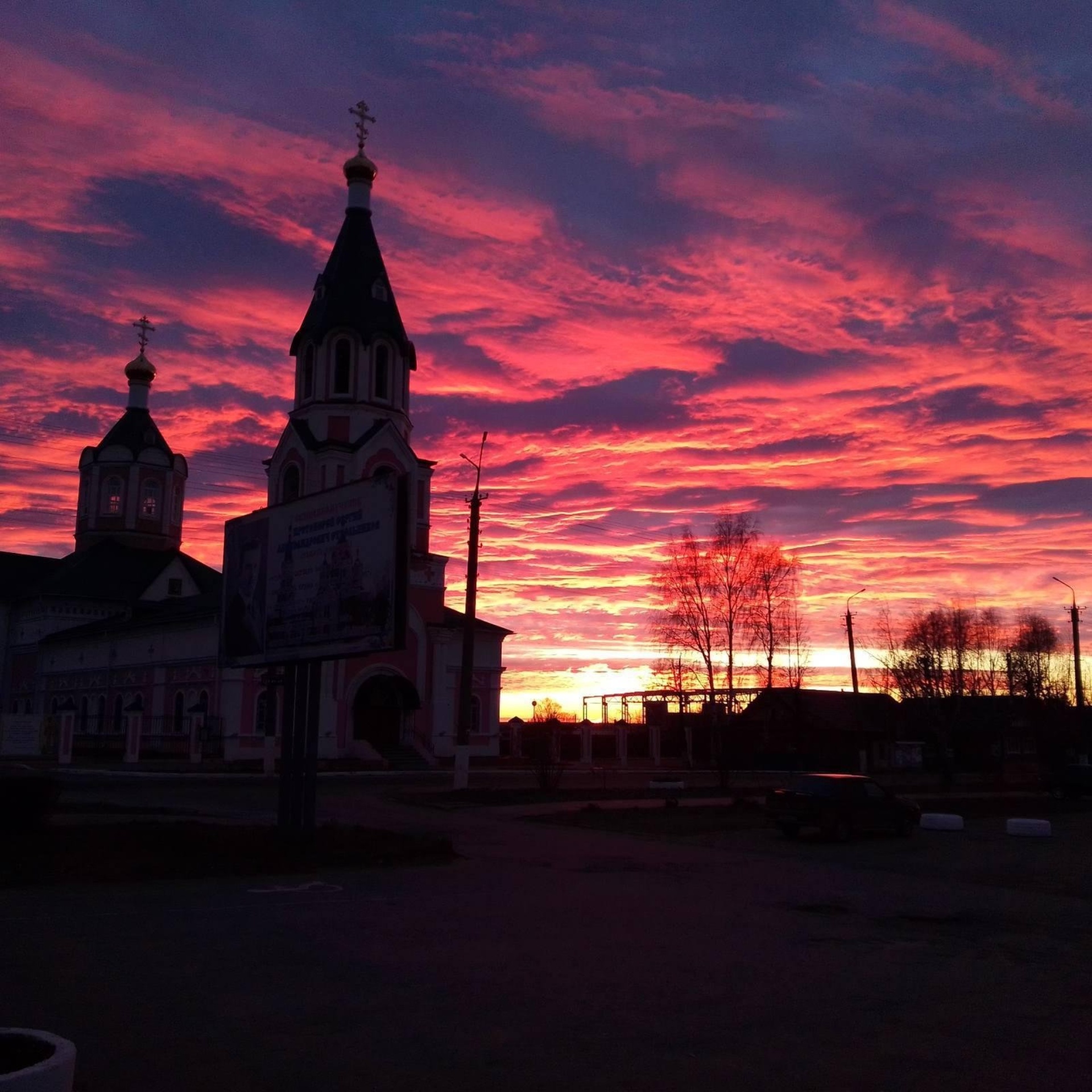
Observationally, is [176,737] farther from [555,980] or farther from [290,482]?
[555,980]

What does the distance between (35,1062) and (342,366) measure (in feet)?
145

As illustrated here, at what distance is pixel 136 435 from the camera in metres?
68.7

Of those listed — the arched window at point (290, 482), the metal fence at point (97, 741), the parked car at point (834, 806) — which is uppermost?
the arched window at point (290, 482)

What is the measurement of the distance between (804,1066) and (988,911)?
786 cm

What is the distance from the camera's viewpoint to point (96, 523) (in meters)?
67.8

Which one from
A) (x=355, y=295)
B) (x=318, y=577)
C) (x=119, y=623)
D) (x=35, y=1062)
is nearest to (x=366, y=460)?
(x=355, y=295)

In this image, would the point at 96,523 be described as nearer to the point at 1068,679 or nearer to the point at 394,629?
the point at 394,629

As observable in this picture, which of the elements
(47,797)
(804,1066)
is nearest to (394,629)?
(47,797)

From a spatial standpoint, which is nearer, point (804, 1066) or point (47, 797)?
point (804, 1066)

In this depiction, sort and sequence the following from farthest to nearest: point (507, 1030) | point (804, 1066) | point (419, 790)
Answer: point (419, 790) → point (507, 1030) → point (804, 1066)

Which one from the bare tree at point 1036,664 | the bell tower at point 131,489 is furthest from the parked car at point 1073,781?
the bell tower at point 131,489

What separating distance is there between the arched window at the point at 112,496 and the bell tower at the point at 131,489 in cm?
4

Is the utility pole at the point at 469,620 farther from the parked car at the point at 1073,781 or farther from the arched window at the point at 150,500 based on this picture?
the arched window at the point at 150,500

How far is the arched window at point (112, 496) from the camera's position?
6806 cm
